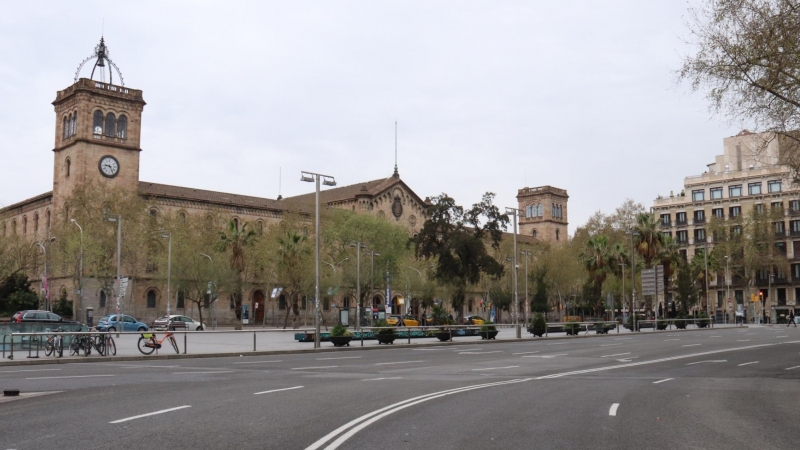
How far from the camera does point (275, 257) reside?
214 ft

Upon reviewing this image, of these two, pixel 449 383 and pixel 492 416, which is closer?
pixel 492 416

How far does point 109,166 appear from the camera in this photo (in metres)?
73.8

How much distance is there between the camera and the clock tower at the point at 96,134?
7206cm

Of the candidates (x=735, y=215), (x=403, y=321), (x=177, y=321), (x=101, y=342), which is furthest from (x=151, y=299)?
(x=735, y=215)

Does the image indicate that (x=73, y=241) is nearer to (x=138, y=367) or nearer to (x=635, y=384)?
(x=138, y=367)

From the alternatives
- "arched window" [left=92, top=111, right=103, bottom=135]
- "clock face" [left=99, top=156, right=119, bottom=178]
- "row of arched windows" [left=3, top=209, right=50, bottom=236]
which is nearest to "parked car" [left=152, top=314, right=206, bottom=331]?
"clock face" [left=99, top=156, right=119, bottom=178]

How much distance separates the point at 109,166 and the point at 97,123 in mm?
4362

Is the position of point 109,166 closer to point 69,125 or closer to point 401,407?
point 69,125

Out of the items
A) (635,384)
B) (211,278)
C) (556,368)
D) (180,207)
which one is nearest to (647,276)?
(211,278)

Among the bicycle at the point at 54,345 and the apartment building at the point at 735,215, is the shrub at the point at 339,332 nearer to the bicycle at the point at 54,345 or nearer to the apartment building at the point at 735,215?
the bicycle at the point at 54,345

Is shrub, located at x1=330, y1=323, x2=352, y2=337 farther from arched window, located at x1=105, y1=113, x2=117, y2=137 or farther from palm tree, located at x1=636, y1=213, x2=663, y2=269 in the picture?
arched window, located at x1=105, y1=113, x2=117, y2=137

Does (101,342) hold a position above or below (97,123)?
below

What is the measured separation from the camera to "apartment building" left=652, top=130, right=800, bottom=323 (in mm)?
95125

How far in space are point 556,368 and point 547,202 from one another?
110 metres
